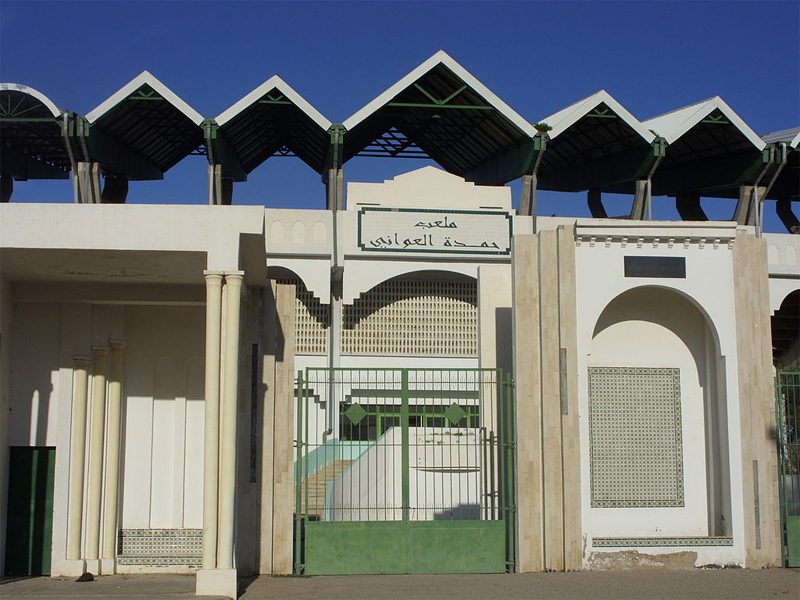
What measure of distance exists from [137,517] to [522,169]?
14234 millimetres

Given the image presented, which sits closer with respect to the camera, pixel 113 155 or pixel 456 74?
pixel 456 74

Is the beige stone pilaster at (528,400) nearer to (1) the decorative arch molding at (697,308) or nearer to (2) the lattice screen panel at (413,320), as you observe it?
(1) the decorative arch molding at (697,308)

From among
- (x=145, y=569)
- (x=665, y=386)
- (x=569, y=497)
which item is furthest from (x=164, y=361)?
(x=665, y=386)

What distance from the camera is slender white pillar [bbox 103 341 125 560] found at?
13570 mm

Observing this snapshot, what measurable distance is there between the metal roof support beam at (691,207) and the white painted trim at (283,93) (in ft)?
37.7

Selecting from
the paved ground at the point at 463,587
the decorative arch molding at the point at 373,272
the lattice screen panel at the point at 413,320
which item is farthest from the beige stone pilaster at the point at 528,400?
the lattice screen panel at the point at 413,320

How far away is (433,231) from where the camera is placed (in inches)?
918

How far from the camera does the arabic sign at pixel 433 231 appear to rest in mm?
23172

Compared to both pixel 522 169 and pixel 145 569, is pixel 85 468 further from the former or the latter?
pixel 522 169

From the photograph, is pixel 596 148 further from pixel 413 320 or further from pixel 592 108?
pixel 413 320

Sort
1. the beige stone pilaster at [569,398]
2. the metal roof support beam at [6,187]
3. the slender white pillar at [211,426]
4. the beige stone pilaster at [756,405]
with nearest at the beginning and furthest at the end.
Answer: the slender white pillar at [211,426] < the beige stone pilaster at [569,398] < the beige stone pilaster at [756,405] < the metal roof support beam at [6,187]

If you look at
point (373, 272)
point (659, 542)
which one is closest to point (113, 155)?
point (373, 272)

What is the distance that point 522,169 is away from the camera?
970 inches

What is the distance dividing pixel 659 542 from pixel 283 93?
47.5ft
